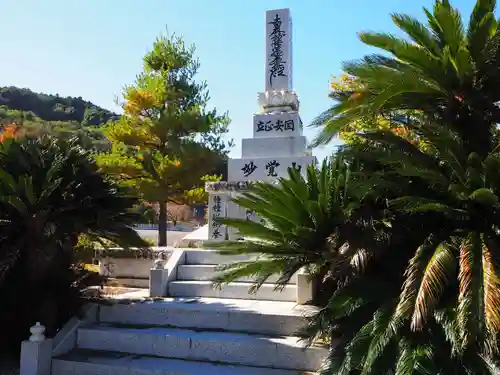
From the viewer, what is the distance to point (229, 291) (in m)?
7.29

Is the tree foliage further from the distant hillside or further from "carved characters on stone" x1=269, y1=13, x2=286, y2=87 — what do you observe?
the distant hillside

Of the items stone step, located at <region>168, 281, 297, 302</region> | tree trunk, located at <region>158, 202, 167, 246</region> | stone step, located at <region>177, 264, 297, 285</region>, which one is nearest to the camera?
stone step, located at <region>168, 281, 297, 302</region>

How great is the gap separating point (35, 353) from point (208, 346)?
204cm

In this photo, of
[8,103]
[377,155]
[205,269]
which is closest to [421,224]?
[377,155]

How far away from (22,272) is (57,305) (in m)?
0.62

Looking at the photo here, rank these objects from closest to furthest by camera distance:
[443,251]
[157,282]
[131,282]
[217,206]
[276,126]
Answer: [443,251], [157,282], [131,282], [217,206], [276,126]

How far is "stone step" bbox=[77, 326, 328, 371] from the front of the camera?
5188 mm

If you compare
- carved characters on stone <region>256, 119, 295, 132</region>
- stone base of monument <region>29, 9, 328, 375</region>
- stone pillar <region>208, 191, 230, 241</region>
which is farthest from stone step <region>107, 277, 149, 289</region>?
carved characters on stone <region>256, 119, 295, 132</region>

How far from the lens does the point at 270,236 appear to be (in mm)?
5516

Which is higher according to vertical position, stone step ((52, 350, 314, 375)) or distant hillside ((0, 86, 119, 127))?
distant hillside ((0, 86, 119, 127))

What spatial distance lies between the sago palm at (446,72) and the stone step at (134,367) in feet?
10.8

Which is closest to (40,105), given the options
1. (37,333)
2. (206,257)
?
(206,257)

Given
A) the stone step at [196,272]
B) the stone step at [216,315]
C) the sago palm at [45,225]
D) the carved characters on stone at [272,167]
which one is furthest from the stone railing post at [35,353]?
the carved characters on stone at [272,167]

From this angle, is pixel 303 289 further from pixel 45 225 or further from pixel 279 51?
pixel 279 51
